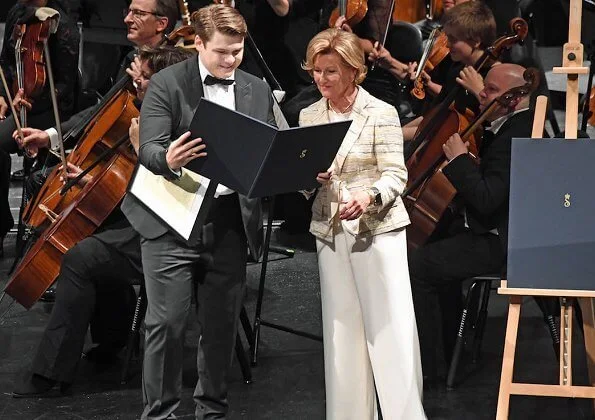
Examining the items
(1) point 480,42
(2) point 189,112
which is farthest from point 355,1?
(2) point 189,112

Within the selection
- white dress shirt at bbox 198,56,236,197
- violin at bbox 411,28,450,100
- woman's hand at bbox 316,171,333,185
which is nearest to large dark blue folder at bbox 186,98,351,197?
woman's hand at bbox 316,171,333,185

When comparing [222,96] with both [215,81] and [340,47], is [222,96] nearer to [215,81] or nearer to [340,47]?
[215,81]

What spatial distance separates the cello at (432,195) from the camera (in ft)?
15.9

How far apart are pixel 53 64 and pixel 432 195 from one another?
258 centimetres

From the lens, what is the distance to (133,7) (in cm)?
540

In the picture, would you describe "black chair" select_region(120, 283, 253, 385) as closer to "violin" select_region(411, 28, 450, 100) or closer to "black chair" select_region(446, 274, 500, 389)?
"black chair" select_region(446, 274, 500, 389)

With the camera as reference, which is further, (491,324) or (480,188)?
(491,324)

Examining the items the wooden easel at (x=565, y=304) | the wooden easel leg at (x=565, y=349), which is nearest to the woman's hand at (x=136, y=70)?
the wooden easel at (x=565, y=304)

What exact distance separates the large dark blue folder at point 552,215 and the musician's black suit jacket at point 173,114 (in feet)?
2.99

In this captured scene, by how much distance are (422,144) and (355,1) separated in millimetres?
1327

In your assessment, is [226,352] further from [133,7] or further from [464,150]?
[133,7]

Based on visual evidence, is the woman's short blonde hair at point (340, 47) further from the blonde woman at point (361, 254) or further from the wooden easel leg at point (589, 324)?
the wooden easel leg at point (589, 324)

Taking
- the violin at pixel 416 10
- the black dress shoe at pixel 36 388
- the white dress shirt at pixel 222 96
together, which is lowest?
the black dress shoe at pixel 36 388

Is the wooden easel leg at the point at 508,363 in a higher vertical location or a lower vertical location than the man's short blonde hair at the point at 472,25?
lower
